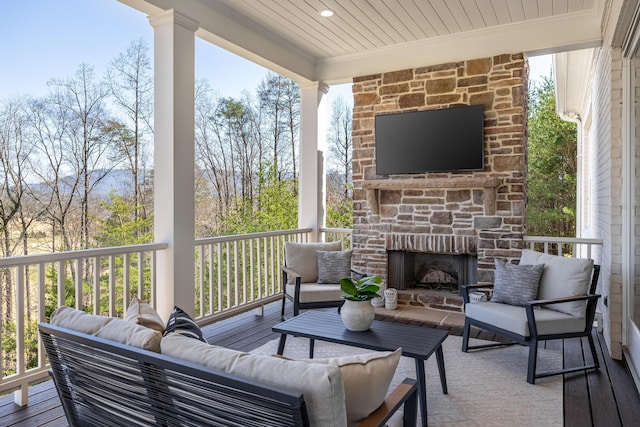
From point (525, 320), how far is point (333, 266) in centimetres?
193

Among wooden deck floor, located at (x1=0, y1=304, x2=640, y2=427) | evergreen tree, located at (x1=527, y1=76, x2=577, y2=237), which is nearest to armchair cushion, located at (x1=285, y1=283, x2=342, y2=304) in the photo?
wooden deck floor, located at (x1=0, y1=304, x2=640, y2=427)

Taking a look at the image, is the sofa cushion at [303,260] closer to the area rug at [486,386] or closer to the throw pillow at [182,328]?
the area rug at [486,386]

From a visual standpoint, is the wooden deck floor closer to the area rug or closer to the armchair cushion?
the area rug

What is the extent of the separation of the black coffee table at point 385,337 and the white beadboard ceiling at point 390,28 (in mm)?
2766

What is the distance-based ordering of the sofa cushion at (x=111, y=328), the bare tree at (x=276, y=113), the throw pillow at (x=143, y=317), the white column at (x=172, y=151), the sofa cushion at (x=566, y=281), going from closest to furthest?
the sofa cushion at (x=111, y=328) < the throw pillow at (x=143, y=317) < the sofa cushion at (x=566, y=281) < the white column at (x=172, y=151) < the bare tree at (x=276, y=113)

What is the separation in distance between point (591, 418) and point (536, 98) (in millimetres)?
9166

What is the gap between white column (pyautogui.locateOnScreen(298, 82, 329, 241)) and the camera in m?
5.66

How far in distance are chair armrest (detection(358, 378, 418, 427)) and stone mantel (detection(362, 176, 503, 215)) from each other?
133 inches

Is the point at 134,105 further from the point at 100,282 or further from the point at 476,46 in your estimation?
the point at 476,46

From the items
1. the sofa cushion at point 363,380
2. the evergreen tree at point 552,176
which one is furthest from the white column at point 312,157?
the evergreen tree at point 552,176

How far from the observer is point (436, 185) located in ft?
15.9

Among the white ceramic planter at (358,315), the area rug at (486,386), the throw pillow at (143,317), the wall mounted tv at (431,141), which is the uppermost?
the wall mounted tv at (431,141)

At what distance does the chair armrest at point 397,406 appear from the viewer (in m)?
1.37

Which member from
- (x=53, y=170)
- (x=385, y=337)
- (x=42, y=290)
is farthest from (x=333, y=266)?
(x=53, y=170)
